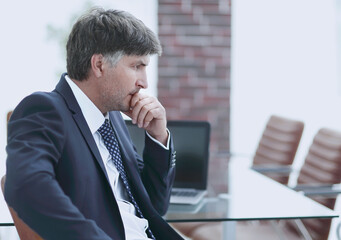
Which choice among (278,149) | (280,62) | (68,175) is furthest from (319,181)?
(280,62)

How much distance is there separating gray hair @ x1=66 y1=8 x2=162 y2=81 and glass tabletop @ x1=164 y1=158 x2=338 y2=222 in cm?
68

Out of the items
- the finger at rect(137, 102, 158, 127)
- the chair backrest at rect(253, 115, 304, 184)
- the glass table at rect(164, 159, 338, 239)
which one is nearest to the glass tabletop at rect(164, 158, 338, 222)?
the glass table at rect(164, 159, 338, 239)

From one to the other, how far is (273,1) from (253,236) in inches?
90.2

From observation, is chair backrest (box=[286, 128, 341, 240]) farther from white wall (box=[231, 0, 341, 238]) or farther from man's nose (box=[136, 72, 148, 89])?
white wall (box=[231, 0, 341, 238])

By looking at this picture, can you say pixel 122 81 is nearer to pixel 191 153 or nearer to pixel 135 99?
pixel 135 99

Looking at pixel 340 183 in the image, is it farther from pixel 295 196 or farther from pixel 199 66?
pixel 199 66

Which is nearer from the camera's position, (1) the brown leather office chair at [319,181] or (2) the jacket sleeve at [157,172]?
(2) the jacket sleeve at [157,172]

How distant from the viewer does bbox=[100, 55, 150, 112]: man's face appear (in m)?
1.59

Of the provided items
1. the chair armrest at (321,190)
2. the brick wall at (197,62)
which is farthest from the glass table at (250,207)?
the brick wall at (197,62)

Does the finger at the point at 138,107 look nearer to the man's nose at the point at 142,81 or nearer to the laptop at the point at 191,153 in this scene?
the man's nose at the point at 142,81

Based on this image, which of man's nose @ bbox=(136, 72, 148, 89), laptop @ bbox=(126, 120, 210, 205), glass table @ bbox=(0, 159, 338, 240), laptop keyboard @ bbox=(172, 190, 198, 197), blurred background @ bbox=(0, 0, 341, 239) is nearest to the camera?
man's nose @ bbox=(136, 72, 148, 89)

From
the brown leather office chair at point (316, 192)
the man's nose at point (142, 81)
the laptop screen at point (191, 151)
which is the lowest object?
the brown leather office chair at point (316, 192)

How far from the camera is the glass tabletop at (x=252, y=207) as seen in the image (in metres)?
2.01

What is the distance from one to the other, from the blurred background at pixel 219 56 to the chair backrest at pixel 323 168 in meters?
1.40
